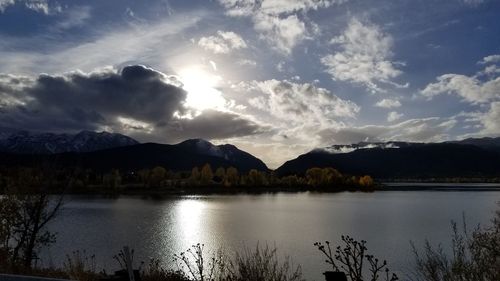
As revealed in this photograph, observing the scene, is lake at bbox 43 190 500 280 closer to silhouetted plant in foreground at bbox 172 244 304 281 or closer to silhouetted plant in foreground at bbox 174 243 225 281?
silhouetted plant in foreground at bbox 174 243 225 281

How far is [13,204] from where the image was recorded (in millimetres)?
26547

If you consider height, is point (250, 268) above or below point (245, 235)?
above

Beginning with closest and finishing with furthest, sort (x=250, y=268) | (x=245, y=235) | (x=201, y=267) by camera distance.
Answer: (x=250, y=268) → (x=201, y=267) → (x=245, y=235)

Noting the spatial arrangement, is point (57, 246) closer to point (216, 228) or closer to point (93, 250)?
point (93, 250)

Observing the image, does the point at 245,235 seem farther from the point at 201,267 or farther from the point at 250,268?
the point at 250,268

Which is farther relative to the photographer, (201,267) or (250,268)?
(201,267)

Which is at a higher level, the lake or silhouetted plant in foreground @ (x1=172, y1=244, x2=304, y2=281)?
silhouetted plant in foreground @ (x1=172, y1=244, x2=304, y2=281)

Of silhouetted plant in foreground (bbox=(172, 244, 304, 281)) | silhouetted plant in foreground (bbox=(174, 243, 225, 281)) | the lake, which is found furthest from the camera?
the lake

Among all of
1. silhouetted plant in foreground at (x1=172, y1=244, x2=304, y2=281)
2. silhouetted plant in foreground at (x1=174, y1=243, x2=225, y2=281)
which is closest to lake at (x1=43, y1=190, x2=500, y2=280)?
silhouetted plant in foreground at (x1=174, y1=243, x2=225, y2=281)

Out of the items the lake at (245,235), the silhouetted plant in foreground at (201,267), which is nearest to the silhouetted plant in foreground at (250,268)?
the silhouetted plant in foreground at (201,267)

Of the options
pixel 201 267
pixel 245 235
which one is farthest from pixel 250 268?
pixel 245 235

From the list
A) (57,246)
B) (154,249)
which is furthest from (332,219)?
(57,246)

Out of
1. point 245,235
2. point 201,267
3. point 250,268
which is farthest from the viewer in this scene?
point 245,235

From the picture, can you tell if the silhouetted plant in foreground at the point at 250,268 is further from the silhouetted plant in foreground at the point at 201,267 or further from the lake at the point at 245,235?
the lake at the point at 245,235
